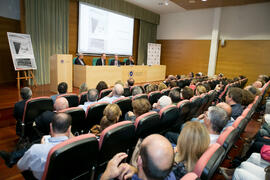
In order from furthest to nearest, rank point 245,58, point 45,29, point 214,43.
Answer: point 214,43, point 245,58, point 45,29

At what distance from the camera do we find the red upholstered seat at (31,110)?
96.9 inches

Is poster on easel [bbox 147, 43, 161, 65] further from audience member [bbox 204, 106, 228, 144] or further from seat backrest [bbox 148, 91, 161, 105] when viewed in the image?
audience member [bbox 204, 106, 228, 144]

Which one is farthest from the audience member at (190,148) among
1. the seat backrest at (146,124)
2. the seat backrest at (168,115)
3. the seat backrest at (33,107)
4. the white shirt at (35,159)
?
the seat backrest at (33,107)

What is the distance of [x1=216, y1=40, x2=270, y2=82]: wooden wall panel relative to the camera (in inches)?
346

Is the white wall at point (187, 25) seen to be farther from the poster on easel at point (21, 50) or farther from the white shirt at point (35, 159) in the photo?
the white shirt at point (35, 159)

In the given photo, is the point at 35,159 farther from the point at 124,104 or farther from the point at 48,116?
the point at 124,104

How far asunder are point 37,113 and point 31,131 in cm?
31

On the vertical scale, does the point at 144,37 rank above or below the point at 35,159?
above

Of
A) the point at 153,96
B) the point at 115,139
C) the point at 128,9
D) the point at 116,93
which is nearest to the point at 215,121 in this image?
the point at 115,139

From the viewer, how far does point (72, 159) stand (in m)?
1.34

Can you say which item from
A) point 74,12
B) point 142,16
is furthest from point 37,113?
point 142,16

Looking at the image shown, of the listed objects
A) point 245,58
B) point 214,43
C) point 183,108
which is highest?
point 214,43

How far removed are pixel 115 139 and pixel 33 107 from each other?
5.03ft

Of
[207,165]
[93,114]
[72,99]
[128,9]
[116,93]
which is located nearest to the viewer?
[207,165]
